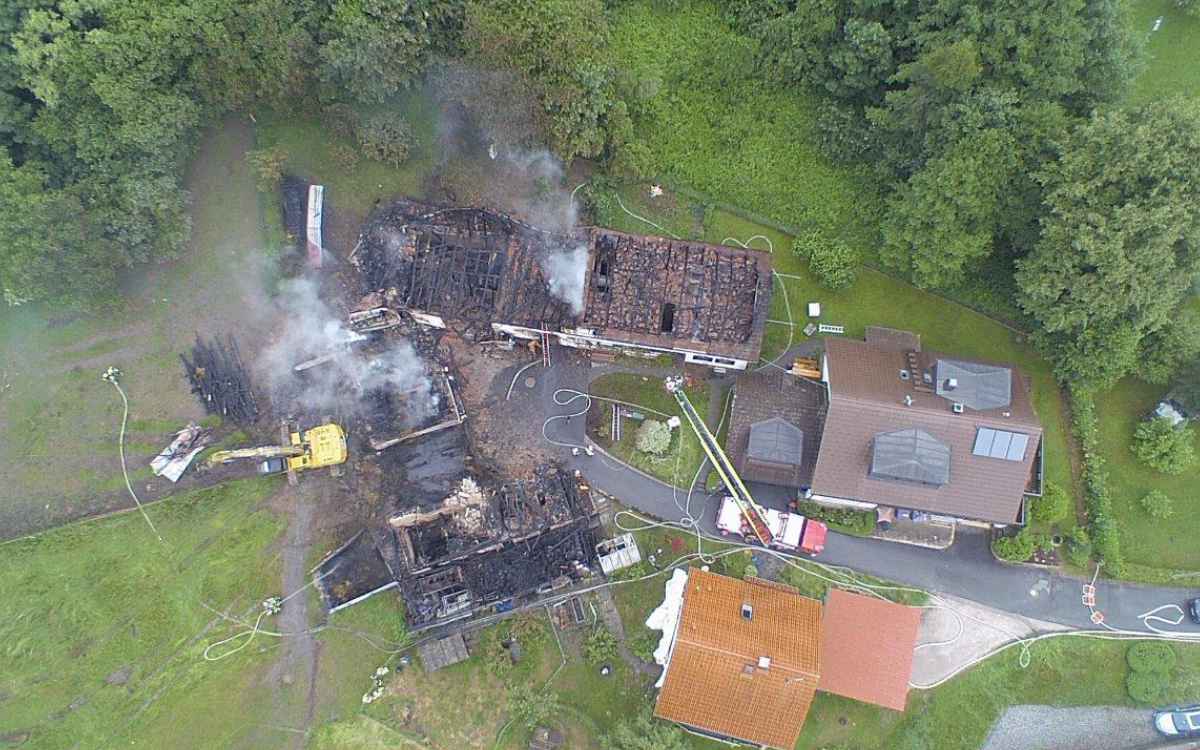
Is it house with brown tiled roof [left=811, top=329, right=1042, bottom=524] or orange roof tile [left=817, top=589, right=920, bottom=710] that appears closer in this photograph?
house with brown tiled roof [left=811, top=329, right=1042, bottom=524]

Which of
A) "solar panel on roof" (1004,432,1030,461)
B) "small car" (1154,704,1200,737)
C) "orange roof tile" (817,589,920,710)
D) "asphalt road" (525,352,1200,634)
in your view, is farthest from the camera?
"asphalt road" (525,352,1200,634)

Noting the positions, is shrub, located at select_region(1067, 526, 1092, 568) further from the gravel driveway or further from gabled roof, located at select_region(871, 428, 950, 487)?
gabled roof, located at select_region(871, 428, 950, 487)

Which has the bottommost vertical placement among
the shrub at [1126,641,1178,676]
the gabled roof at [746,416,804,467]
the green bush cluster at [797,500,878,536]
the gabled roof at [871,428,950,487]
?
the shrub at [1126,641,1178,676]

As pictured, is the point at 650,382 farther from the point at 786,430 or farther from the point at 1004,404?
the point at 1004,404

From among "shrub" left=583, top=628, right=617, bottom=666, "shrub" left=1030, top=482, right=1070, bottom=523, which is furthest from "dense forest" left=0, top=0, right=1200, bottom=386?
"shrub" left=583, top=628, right=617, bottom=666

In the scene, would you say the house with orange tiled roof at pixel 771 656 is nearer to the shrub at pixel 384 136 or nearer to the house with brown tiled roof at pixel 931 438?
the house with brown tiled roof at pixel 931 438

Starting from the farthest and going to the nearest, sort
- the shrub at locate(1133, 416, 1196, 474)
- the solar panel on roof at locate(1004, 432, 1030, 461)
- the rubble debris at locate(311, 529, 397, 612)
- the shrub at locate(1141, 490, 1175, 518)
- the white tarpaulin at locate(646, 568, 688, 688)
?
the rubble debris at locate(311, 529, 397, 612) → the shrub at locate(1141, 490, 1175, 518) → the shrub at locate(1133, 416, 1196, 474) → the white tarpaulin at locate(646, 568, 688, 688) → the solar panel on roof at locate(1004, 432, 1030, 461)

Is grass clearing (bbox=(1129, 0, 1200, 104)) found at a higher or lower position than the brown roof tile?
higher
